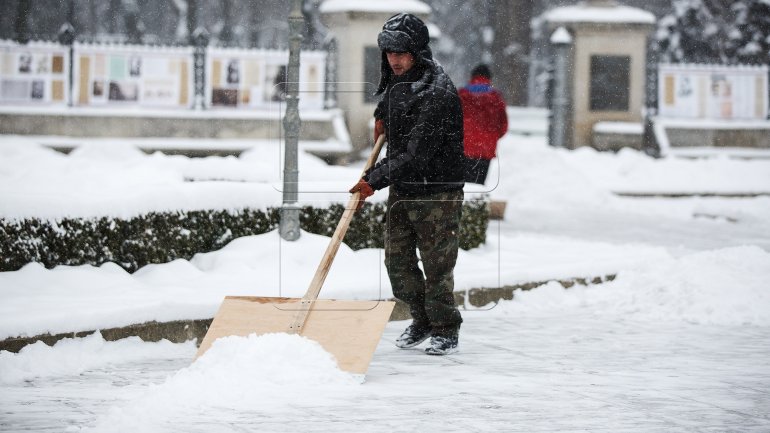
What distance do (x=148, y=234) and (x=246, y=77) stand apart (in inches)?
492

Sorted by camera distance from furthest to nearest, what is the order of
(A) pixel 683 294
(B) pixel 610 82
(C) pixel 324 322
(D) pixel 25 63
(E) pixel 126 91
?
(B) pixel 610 82, (E) pixel 126 91, (D) pixel 25 63, (A) pixel 683 294, (C) pixel 324 322

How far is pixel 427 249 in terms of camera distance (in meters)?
6.52

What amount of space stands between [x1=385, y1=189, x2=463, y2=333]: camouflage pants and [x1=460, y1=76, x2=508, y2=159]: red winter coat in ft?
14.4

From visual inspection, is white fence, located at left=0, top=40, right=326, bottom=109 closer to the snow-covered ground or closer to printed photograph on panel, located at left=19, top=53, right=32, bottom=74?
printed photograph on panel, located at left=19, top=53, right=32, bottom=74

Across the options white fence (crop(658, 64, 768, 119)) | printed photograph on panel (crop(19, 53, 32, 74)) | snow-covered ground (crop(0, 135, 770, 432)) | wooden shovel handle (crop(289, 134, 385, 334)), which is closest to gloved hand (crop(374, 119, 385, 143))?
wooden shovel handle (crop(289, 134, 385, 334))

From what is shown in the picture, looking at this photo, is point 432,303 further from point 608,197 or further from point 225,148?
point 225,148

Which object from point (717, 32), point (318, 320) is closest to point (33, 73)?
point (318, 320)

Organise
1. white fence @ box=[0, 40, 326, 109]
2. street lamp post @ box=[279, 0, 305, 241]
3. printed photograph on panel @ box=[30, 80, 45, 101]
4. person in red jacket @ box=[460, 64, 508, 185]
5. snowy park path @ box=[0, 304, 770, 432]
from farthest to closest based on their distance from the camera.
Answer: printed photograph on panel @ box=[30, 80, 45, 101] → white fence @ box=[0, 40, 326, 109] → person in red jacket @ box=[460, 64, 508, 185] → street lamp post @ box=[279, 0, 305, 241] → snowy park path @ box=[0, 304, 770, 432]

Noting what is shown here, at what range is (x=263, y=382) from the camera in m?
5.44

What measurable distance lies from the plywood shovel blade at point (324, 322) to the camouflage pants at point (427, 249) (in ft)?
1.88

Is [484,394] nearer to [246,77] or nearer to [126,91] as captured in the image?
[246,77]

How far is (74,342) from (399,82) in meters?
2.29

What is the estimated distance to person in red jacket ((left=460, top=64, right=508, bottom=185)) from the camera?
11164 millimetres

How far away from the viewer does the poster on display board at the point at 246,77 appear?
20.1 metres
